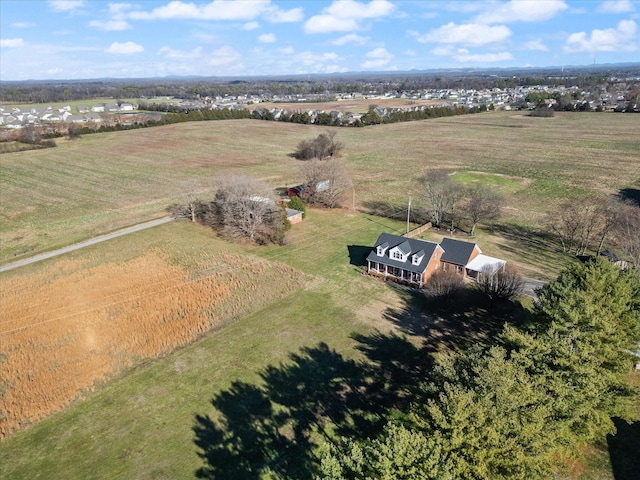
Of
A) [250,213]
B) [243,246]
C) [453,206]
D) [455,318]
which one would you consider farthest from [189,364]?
[453,206]

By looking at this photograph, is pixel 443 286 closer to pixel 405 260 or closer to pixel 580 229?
pixel 405 260

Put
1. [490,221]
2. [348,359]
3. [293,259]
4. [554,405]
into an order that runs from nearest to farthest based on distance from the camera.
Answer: [554,405]
[348,359]
[293,259]
[490,221]

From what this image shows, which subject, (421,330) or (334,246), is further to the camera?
(334,246)

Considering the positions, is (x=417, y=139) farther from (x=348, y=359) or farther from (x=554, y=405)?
(x=554, y=405)

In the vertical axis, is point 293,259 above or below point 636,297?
below

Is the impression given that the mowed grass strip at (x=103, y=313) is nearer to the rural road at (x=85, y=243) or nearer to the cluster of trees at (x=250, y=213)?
the rural road at (x=85, y=243)

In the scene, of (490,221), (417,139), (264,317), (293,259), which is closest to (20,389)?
(264,317)

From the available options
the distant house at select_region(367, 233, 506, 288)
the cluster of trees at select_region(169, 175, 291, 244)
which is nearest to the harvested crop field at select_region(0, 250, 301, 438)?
the cluster of trees at select_region(169, 175, 291, 244)

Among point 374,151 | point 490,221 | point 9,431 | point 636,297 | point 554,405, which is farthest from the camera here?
point 374,151
